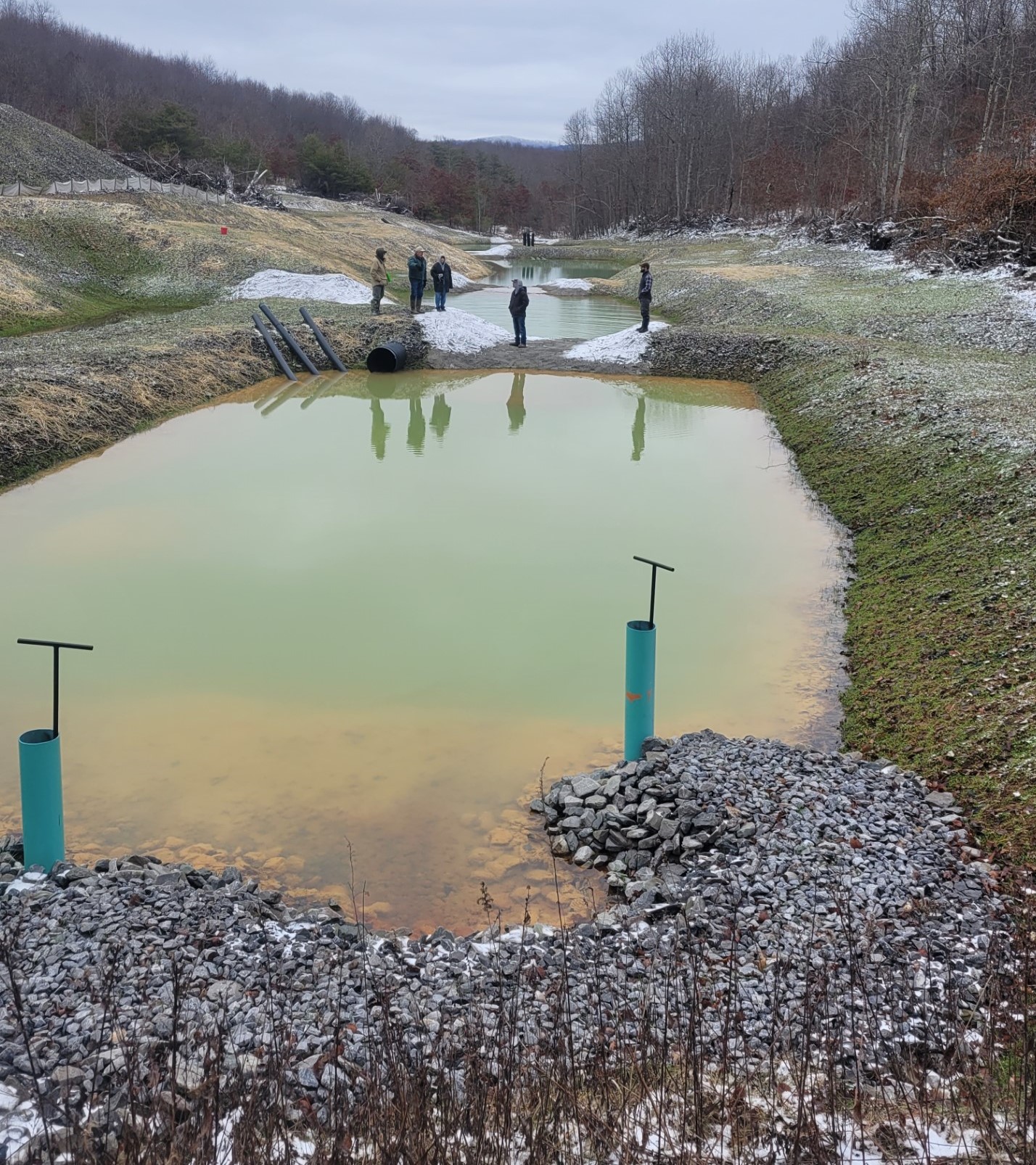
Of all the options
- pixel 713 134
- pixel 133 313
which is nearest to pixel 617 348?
pixel 133 313

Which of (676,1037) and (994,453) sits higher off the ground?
(994,453)

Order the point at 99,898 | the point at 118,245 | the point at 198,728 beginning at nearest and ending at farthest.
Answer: the point at 99,898, the point at 198,728, the point at 118,245

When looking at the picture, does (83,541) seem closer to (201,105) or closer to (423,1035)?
(423,1035)

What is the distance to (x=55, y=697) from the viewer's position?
5.07 metres

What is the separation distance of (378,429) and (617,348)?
313 inches

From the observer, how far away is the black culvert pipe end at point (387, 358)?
2188cm

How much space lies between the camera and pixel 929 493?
1127cm

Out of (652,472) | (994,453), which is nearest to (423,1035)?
(994,453)

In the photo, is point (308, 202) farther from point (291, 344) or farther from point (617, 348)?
point (617, 348)

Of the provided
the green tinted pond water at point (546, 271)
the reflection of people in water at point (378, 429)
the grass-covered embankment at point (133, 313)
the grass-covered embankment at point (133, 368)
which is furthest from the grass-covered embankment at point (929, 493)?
the green tinted pond water at point (546, 271)

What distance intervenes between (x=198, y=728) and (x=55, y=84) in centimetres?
10487

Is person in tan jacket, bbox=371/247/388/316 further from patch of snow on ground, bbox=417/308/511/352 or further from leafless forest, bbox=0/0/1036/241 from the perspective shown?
leafless forest, bbox=0/0/1036/241

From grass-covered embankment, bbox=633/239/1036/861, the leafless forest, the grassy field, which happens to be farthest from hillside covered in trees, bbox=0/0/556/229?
grass-covered embankment, bbox=633/239/1036/861

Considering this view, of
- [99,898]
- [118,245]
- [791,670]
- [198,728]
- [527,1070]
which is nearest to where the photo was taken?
[527,1070]
